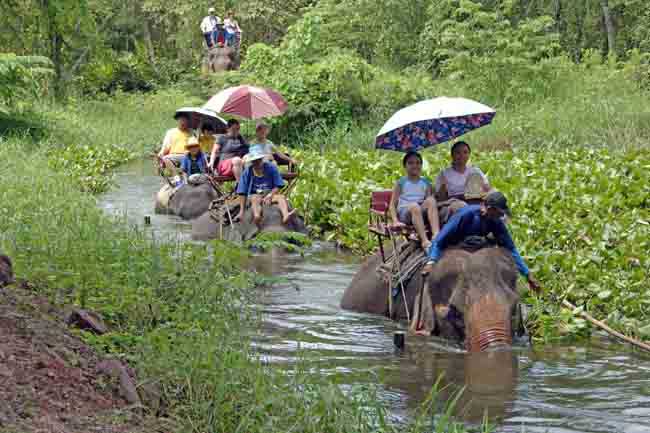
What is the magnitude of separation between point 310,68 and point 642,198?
1688 cm

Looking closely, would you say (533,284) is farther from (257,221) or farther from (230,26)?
(230,26)

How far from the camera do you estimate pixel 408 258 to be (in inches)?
442

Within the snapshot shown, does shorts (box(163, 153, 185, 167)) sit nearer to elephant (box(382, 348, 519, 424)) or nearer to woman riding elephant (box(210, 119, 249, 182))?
woman riding elephant (box(210, 119, 249, 182))

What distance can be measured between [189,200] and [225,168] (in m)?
1.06

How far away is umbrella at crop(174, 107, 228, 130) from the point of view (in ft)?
65.4

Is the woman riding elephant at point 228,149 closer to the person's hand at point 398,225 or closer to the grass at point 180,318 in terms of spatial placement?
the grass at point 180,318

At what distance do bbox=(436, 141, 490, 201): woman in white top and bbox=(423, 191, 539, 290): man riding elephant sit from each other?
1.34m

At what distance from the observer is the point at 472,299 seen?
31.0ft

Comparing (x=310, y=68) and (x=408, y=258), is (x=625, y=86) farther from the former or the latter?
(x=408, y=258)

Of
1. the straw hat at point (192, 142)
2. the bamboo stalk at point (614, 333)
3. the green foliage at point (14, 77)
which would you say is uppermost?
the green foliage at point (14, 77)

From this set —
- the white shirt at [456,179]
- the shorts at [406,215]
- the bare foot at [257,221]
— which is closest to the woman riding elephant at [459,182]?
the white shirt at [456,179]

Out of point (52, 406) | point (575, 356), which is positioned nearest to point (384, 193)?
point (575, 356)

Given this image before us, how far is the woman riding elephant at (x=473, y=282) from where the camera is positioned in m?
9.30

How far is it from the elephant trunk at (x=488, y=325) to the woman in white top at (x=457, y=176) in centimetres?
237
